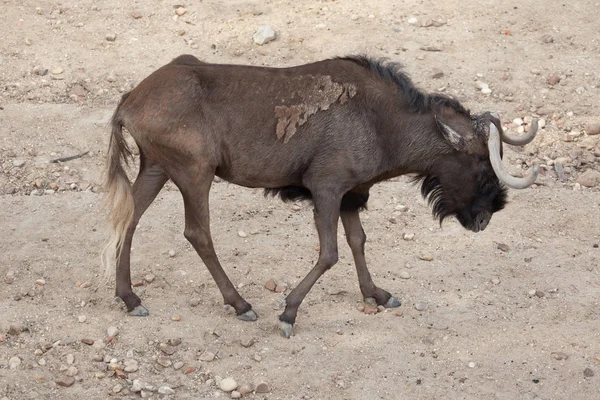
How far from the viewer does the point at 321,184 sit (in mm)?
7750

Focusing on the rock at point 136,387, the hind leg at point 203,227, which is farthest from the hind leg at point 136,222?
the rock at point 136,387

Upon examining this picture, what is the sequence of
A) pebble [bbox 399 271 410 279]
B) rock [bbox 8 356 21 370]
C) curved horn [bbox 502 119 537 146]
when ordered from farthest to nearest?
pebble [bbox 399 271 410 279] → curved horn [bbox 502 119 537 146] → rock [bbox 8 356 21 370]

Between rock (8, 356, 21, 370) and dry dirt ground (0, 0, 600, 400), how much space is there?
23mm

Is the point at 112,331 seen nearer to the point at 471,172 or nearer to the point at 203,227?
the point at 203,227

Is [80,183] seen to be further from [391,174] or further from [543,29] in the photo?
[543,29]

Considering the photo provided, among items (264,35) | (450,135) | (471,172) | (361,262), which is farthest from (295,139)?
(264,35)

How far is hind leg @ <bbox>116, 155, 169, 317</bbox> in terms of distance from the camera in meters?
8.13

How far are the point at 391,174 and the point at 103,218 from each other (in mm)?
2988

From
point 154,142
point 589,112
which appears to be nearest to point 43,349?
point 154,142

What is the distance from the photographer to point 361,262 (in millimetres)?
8477

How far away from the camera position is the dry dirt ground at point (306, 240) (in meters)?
7.51

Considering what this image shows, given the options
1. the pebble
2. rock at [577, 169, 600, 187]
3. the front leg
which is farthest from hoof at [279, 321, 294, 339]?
rock at [577, 169, 600, 187]

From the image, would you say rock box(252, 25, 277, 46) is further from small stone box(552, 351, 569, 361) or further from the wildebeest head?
small stone box(552, 351, 569, 361)

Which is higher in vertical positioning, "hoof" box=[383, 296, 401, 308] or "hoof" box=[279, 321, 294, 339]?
"hoof" box=[279, 321, 294, 339]
